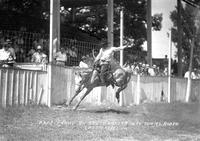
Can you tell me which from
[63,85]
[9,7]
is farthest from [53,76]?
[9,7]

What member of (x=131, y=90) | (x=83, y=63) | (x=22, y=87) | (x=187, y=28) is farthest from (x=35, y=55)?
(x=187, y=28)

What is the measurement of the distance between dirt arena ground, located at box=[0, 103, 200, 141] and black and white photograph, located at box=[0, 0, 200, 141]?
0.07 feet

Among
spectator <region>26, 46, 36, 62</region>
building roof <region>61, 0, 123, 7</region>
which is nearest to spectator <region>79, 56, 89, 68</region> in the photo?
spectator <region>26, 46, 36, 62</region>

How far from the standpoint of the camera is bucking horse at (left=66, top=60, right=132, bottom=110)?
51.8 ft

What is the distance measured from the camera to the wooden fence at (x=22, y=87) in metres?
13.9

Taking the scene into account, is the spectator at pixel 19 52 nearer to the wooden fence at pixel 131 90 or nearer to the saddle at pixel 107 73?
the wooden fence at pixel 131 90

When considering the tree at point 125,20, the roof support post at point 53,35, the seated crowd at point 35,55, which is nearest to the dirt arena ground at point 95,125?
the roof support post at point 53,35

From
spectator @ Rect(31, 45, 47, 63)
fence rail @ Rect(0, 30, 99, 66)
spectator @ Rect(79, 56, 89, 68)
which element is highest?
fence rail @ Rect(0, 30, 99, 66)

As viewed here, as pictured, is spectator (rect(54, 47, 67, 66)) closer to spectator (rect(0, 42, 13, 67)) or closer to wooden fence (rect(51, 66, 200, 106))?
wooden fence (rect(51, 66, 200, 106))

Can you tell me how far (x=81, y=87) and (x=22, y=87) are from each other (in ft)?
A: 7.43

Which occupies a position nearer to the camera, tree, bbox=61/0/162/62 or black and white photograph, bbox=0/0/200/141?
black and white photograph, bbox=0/0/200/141

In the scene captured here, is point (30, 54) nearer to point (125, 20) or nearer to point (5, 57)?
point (5, 57)

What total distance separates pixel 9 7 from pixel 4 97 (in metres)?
14.3

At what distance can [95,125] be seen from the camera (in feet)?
A: 40.9
